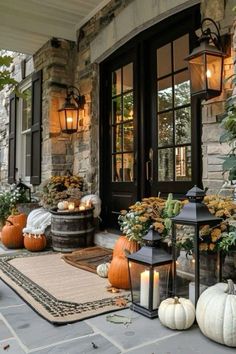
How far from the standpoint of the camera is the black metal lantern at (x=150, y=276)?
77.0 inches

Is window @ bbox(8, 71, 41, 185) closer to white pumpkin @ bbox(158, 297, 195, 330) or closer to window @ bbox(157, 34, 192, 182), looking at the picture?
window @ bbox(157, 34, 192, 182)

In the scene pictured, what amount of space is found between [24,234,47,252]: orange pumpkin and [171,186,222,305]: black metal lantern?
2.14 m

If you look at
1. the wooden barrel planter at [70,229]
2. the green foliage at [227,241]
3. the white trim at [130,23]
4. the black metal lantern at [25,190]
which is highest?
the white trim at [130,23]

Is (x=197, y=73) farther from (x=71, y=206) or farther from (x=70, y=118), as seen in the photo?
(x=70, y=118)

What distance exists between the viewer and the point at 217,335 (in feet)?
5.30

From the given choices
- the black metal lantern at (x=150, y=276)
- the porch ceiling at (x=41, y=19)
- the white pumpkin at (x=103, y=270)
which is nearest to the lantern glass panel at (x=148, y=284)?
the black metal lantern at (x=150, y=276)

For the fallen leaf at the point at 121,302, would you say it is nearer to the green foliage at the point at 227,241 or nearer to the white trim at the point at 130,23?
the green foliage at the point at 227,241

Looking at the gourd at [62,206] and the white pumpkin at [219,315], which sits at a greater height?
the gourd at [62,206]

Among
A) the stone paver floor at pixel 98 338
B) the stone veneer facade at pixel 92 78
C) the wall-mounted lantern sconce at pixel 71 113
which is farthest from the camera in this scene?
the wall-mounted lantern sconce at pixel 71 113

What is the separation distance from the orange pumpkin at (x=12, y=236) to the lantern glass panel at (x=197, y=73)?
2739 millimetres

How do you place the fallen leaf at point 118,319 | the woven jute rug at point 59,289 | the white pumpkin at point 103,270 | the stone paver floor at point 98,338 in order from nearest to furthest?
1. the stone paver floor at point 98,338
2. the fallen leaf at point 118,319
3. the woven jute rug at point 59,289
4. the white pumpkin at point 103,270

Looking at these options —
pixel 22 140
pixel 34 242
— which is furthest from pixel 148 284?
pixel 22 140

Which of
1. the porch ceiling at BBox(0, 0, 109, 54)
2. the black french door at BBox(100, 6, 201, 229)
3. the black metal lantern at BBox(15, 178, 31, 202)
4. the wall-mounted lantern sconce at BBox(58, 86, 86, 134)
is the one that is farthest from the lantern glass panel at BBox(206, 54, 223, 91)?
the black metal lantern at BBox(15, 178, 31, 202)

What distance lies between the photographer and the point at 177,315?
5.75 ft
